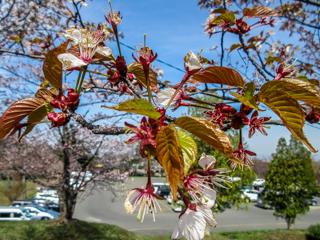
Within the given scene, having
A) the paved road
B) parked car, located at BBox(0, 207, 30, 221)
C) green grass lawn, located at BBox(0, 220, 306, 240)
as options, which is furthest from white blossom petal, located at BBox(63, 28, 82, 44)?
parked car, located at BBox(0, 207, 30, 221)

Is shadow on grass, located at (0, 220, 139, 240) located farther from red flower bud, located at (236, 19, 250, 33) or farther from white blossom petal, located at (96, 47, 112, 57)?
white blossom petal, located at (96, 47, 112, 57)

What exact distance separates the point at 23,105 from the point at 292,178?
38.4 feet

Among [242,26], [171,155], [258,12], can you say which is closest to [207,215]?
[171,155]

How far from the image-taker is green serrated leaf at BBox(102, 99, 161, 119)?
0.54 meters

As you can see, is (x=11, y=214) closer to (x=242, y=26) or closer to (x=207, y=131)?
(x=242, y=26)

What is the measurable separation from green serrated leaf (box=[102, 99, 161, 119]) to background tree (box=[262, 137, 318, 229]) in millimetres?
11340

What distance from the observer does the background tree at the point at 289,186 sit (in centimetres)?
1160

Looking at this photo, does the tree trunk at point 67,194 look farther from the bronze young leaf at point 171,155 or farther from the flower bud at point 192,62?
the bronze young leaf at point 171,155

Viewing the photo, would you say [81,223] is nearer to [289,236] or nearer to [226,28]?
[289,236]

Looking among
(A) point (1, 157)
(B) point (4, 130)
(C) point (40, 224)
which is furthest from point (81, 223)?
(B) point (4, 130)

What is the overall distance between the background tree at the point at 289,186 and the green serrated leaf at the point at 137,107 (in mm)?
11340

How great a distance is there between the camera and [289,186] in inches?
456

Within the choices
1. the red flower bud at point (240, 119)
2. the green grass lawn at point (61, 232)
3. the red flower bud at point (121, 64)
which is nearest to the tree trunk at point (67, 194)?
the green grass lawn at point (61, 232)

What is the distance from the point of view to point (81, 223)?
8.02m
